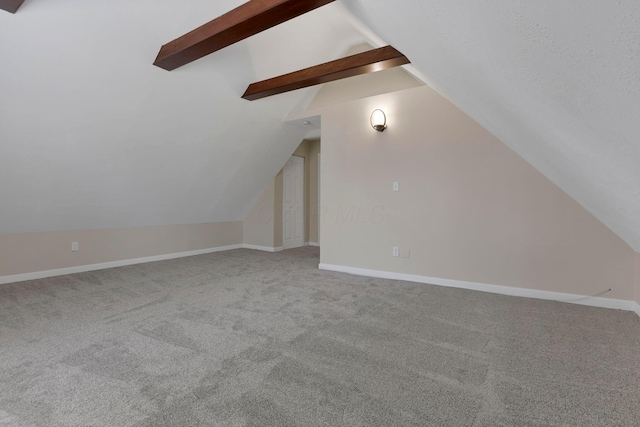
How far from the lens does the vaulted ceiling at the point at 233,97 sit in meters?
0.73

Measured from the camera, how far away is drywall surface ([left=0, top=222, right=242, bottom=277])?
11.6 feet

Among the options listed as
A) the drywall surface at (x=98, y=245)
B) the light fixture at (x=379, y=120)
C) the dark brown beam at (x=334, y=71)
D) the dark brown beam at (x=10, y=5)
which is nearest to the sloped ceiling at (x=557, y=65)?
the dark brown beam at (x=334, y=71)

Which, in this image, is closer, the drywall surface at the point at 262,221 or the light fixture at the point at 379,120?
the light fixture at the point at 379,120

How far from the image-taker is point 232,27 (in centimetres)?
230

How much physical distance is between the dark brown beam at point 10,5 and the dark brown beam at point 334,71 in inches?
81.8

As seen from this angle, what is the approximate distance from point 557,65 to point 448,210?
2.71 metres

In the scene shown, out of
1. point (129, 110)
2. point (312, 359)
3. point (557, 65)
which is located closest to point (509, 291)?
point (312, 359)

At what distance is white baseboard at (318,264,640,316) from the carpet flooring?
127 mm

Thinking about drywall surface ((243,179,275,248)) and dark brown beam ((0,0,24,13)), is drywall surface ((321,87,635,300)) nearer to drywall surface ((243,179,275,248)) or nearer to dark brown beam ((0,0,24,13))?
drywall surface ((243,179,275,248))

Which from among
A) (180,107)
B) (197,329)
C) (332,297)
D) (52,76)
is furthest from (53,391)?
(180,107)

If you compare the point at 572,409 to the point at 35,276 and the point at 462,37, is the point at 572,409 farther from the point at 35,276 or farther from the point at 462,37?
the point at 35,276

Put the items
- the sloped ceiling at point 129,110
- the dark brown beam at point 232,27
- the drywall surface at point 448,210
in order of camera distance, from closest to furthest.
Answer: the dark brown beam at point 232,27 < the sloped ceiling at point 129,110 < the drywall surface at point 448,210

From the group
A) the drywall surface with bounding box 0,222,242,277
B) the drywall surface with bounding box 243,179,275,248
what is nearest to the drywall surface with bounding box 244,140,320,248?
the drywall surface with bounding box 243,179,275,248

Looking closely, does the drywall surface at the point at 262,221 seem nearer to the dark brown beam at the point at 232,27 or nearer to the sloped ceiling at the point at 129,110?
the sloped ceiling at the point at 129,110
